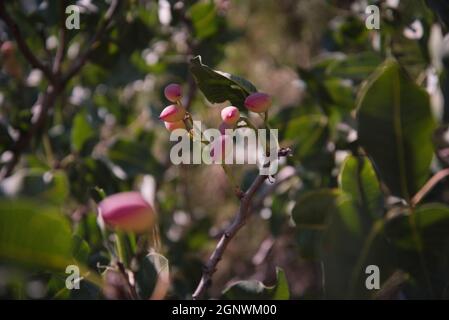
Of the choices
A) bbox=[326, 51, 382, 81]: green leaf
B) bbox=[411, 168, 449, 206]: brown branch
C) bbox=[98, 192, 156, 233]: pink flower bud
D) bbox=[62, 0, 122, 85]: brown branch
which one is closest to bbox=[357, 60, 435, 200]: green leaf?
bbox=[411, 168, 449, 206]: brown branch

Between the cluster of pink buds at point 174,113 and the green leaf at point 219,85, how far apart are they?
3cm

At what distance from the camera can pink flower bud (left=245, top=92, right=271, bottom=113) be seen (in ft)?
1.77

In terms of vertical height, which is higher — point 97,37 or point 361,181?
point 97,37

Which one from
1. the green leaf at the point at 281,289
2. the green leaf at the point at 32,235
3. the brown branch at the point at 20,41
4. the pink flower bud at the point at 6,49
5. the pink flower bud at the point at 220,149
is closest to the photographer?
the green leaf at the point at 32,235

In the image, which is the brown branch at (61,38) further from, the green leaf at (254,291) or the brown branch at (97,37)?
the green leaf at (254,291)

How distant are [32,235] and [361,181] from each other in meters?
0.36

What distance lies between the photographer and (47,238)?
15.2 inches

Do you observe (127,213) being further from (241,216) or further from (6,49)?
(6,49)

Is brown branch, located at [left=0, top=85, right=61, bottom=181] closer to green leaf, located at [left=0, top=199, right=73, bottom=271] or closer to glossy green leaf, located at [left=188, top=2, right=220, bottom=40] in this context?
glossy green leaf, located at [left=188, top=2, right=220, bottom=40]

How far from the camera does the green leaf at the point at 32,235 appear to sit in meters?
0.37

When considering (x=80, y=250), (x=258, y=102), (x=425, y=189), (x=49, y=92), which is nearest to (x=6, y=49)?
(x=49, y=92)

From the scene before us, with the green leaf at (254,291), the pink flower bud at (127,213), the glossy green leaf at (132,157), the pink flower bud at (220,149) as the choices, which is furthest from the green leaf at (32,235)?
the glossy green leaf at (132,157)

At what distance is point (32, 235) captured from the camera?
378 millimetres
